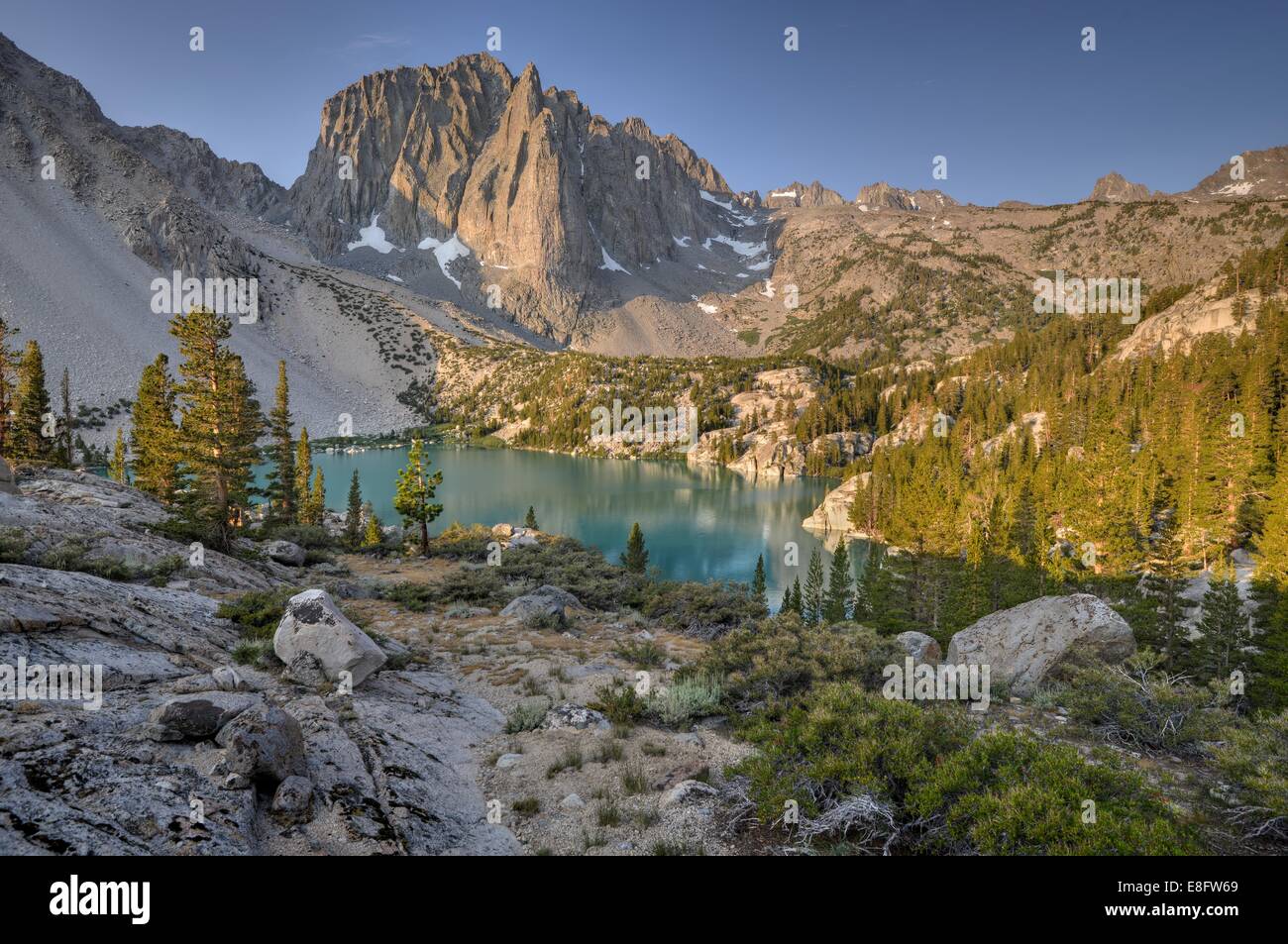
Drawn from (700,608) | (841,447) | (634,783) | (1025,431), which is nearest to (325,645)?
(634,783)

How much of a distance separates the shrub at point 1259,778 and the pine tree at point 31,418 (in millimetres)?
58955

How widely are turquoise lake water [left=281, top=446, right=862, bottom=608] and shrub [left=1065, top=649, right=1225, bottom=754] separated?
3423 cm

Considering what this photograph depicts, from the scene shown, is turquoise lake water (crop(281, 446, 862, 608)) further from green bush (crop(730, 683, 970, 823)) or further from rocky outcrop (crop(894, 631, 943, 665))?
green bush (crop(730, 683, 970, 823))

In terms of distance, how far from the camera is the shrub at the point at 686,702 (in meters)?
10.4

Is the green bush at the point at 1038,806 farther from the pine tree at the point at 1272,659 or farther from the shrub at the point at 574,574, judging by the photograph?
the pine tree at the point at 1272,659

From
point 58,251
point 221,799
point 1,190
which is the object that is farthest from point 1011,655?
point 1,190

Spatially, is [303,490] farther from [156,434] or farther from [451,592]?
[451,592]

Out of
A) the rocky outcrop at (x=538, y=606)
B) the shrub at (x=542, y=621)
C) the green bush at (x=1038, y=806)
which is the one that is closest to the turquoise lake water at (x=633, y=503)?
the rocky outcrop at (x=538, y=606)

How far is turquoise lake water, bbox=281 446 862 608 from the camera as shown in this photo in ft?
215

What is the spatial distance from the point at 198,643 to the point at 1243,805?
16430 mm

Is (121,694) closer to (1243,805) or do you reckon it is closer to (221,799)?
(221,799)

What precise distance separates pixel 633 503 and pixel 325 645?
3314 inches

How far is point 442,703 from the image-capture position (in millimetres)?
11109

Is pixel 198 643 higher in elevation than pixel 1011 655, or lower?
higher
